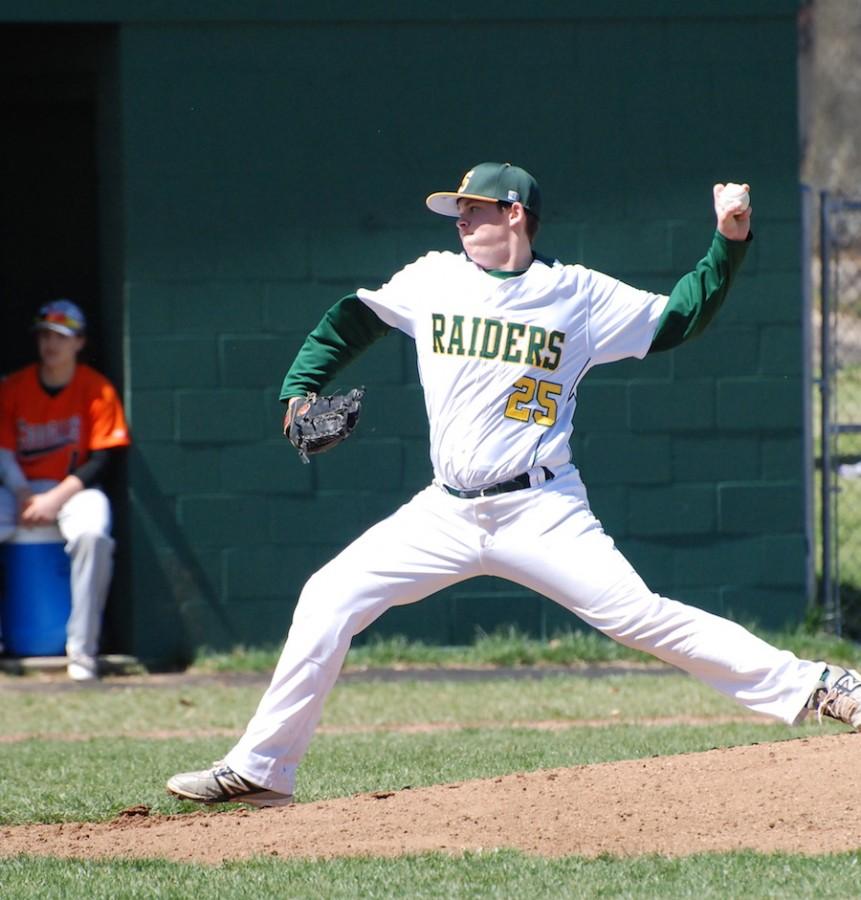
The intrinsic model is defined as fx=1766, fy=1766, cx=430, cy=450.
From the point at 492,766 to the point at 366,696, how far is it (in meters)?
2.07

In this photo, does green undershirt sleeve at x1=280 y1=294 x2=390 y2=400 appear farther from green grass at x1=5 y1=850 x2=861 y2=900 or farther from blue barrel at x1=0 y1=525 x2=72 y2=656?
blue barrel at x1=0 y1=525 x2=72 y2=656

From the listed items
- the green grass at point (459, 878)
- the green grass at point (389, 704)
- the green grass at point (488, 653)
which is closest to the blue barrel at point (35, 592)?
the green grass at point (389, 704)

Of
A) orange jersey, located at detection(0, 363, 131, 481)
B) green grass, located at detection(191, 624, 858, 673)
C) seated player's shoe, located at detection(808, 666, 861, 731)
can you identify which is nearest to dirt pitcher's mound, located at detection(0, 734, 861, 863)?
seated player's shoe, located at detection(808, 666, 861, 731)

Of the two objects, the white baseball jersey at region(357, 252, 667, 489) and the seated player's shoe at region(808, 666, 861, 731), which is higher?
the white baseball jersey at region(357, 252, 667, 489)

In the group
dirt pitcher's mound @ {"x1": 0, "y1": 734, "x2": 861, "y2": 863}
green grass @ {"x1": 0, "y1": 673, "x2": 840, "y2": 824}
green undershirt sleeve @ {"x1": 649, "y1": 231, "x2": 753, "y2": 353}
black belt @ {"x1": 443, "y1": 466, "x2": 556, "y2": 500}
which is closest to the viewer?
dirt pitcher's mound @ {"x1": 0, "y1": 734, "x2": 861, "y2": 863}

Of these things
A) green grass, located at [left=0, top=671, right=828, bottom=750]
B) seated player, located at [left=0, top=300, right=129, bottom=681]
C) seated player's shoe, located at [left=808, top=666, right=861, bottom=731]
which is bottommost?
green grass, located at [left=0, top=671, right=828, bottom=750]

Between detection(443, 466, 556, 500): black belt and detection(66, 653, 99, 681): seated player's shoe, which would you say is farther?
detection(66, 653, 99, 681): seated player's shoe

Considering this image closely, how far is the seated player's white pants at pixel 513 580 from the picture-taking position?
507 cm

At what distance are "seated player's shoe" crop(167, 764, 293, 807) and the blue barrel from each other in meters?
4.05

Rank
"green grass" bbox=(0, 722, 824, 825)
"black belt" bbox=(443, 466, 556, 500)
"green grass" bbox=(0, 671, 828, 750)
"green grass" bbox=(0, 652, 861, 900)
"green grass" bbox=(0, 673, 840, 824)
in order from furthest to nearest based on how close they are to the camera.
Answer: "green grass" bbox=(0, 671, 828, 750), "green grass" bbox=(0, 673, 840, 824), "green grass" bbox=(0, 722, 824, 825), "black belt" bbox=(443, 466, 556, 500), "green grass" bbox=(0, 652, 861, 900)

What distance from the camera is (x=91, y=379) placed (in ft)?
30.7

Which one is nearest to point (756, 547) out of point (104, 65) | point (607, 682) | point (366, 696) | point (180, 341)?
point (607, 682)

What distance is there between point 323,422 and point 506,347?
589 millimetres

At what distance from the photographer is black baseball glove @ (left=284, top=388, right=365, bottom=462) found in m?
5.14
